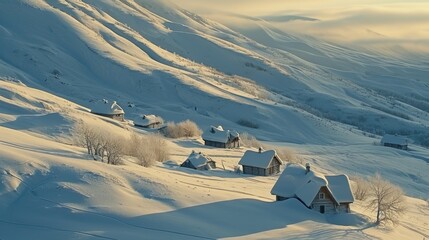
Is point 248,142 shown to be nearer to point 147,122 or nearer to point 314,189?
point 147,122

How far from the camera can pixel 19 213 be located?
97.7 feet

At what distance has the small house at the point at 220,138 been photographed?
73.8 meters

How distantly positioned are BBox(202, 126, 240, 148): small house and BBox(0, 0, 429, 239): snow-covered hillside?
180 cm

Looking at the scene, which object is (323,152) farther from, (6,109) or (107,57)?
(107,57)

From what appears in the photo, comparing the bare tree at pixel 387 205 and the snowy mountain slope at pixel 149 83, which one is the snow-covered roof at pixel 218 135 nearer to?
the snowy mountain slope at pixel 149 83

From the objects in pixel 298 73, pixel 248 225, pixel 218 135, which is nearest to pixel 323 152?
pixel 218 135

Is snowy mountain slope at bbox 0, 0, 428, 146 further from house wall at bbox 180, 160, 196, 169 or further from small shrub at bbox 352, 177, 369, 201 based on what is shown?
small shrub at bbox 352, 177, 369, 201

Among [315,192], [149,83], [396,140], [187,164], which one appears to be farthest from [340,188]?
[149,83]

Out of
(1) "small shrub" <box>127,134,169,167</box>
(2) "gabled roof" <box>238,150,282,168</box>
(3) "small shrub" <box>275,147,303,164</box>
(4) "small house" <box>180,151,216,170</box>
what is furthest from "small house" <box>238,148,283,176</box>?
(3) "small shrub" <box>275,147,303,164</box>

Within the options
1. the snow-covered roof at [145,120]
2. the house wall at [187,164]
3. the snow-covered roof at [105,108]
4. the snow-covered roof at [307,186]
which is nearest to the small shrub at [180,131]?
the snow-covered roof at [145,120]

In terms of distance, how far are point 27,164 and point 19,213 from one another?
5.38 meters

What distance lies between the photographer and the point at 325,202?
133 ft

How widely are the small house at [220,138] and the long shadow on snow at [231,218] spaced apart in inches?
1345

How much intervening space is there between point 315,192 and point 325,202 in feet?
Answer: 5.21
